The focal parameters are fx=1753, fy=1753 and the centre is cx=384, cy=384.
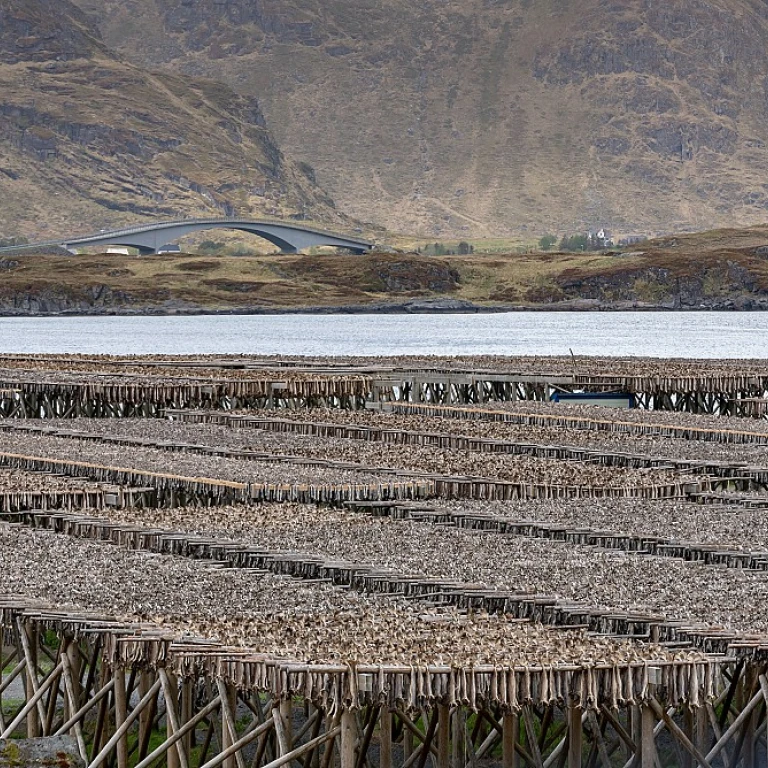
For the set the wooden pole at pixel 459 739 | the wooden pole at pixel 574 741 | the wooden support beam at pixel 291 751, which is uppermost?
the wooden support beam at pixel 291 751

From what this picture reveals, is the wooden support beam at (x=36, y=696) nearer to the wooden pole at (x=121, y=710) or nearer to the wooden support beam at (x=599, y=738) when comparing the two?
the wooden pole at (x=121, y=710)

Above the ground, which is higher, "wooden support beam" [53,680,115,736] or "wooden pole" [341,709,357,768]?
"wooden pole" [341,709,357,768]

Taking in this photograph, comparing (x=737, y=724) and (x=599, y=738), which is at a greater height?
(x=737, y=724)

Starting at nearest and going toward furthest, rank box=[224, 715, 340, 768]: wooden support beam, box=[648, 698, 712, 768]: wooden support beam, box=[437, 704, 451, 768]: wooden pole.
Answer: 1. box=[224, 715, 340, 768]: wooden support beam
2. box=[648, 698, 712, 768]: wooden support beam
3. box=[437, 704, 451, 768]: wooden pole

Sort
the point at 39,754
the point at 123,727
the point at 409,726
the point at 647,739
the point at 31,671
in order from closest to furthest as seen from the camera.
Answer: the point at 647,739, the point at 39,754, the point at 123,727, the point at 409,726, the point at 31,671

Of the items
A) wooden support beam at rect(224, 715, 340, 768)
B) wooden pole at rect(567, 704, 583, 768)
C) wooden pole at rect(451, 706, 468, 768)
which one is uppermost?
wooden support beam at rect(224, 715, 340, 768)

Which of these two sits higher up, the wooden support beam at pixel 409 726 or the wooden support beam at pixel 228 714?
the wooden support beam at pixel 228 714

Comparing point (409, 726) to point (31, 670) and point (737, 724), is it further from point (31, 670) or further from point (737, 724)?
point (31, 670)

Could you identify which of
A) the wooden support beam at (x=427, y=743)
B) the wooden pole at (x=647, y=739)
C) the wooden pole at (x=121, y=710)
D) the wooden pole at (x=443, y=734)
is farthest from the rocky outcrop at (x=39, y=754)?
the wooden pole at (x=647, y=739)

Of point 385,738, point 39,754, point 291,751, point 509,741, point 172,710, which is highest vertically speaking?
point 172,710

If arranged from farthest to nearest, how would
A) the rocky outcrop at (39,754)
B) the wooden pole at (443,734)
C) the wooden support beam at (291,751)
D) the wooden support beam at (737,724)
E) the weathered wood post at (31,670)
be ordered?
the weathered wood post at (31,670) → the wooden support beam at (737,724) → the rocky outcrop at (39,754) → the wooden pole at (443,734) → the wooden support beam at (291,751)

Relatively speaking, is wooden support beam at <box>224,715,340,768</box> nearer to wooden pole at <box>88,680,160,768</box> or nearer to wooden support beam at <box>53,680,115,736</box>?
wooden pole at <box>88,680,160,768</box>

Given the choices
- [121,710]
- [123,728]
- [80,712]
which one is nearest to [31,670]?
[80,712]

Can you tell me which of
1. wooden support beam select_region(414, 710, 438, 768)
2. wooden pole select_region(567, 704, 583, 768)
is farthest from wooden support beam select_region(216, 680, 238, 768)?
wooden pole select_region(567, 704, 583, 768)
